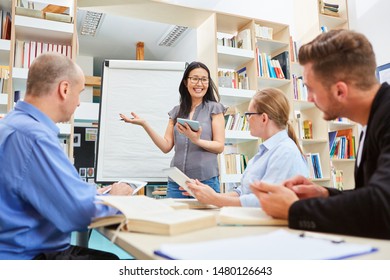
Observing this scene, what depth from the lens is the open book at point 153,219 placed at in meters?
0.77

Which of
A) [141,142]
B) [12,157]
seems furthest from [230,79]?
[12,157]

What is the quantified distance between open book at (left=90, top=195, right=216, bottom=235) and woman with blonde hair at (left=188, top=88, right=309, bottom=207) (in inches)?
13.2

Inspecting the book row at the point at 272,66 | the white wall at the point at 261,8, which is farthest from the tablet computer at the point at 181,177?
the white wall at the point at 261,8

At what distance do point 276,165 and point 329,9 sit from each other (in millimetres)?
3845

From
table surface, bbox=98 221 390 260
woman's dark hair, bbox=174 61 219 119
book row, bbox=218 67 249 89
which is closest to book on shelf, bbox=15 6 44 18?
woman's dark hair, bbox=174 61 219 119

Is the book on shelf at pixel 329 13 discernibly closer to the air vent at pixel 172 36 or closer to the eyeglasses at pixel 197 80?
the air vent at pixel 172 36

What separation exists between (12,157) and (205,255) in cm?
69

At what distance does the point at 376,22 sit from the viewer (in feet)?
12.9

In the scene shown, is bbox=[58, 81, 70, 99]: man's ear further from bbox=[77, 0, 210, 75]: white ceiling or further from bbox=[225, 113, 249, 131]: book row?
bbox=[225, 113, 249, 131]: book row

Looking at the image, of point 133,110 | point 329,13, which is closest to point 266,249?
point 133,110

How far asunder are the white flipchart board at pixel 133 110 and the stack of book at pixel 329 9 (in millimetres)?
2303

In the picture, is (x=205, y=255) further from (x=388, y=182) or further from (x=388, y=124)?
(x=388, y=124)
